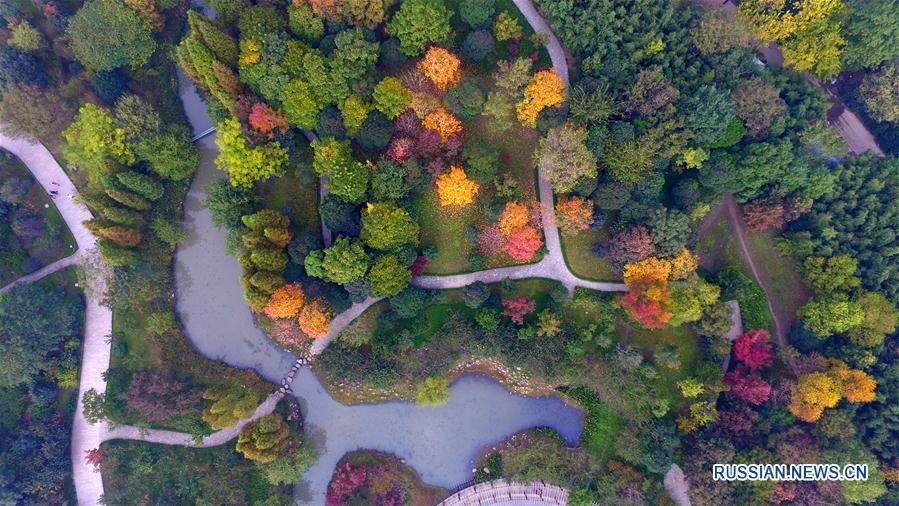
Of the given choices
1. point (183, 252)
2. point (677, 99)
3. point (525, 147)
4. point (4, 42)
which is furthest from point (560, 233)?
point (4, 42)

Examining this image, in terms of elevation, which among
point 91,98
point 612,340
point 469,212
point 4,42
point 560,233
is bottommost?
point 612,340

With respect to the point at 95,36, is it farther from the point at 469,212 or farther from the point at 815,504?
the point at 815,504

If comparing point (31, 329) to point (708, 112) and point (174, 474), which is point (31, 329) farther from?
point (708, 112)

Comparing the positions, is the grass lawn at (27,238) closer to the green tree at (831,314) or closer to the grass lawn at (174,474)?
the grass lawn at (174,474)

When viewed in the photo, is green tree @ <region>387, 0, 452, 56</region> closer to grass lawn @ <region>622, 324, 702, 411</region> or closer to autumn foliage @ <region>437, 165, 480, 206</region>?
autumn foliage @ <region>437, 165, 480, 206</region>

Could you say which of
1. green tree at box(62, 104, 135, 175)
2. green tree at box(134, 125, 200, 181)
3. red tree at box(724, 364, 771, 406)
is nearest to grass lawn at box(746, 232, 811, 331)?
red tree at box(724, 364, 771, 406)

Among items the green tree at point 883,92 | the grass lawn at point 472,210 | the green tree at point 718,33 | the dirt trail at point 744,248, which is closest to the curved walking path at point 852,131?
the green tree at point 883,92
